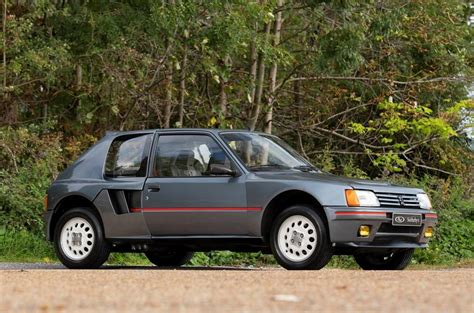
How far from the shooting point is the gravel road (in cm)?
823

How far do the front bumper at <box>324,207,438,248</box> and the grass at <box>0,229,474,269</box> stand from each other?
488 centimetres

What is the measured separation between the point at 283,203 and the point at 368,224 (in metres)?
0.99

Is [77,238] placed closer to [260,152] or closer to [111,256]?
[260,152]

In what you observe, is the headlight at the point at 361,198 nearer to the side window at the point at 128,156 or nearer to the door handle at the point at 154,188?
the door handle at the point at 154,188

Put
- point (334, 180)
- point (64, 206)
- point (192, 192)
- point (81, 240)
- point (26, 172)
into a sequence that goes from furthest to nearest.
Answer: point (26, 172) → point (64, 206) → point (81, 240) → point (192, 192) → point (334, 180)

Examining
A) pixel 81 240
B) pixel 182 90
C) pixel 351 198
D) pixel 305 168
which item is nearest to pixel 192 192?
pixel 305 168

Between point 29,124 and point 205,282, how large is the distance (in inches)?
542

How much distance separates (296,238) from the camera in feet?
42.5

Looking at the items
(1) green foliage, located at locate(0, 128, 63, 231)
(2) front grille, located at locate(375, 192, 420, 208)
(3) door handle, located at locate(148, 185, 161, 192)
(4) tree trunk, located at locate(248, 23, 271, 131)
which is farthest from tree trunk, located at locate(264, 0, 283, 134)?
(2) front grille, located at locate(375, 192, 420, 208)

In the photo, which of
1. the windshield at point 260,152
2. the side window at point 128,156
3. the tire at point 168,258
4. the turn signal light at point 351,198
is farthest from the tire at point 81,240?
the turn signal light at point 351,198

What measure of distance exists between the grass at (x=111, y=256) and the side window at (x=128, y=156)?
292cm

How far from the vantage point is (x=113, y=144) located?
577 inches

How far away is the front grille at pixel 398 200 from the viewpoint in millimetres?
13094

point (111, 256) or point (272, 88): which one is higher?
point (272, 88)
